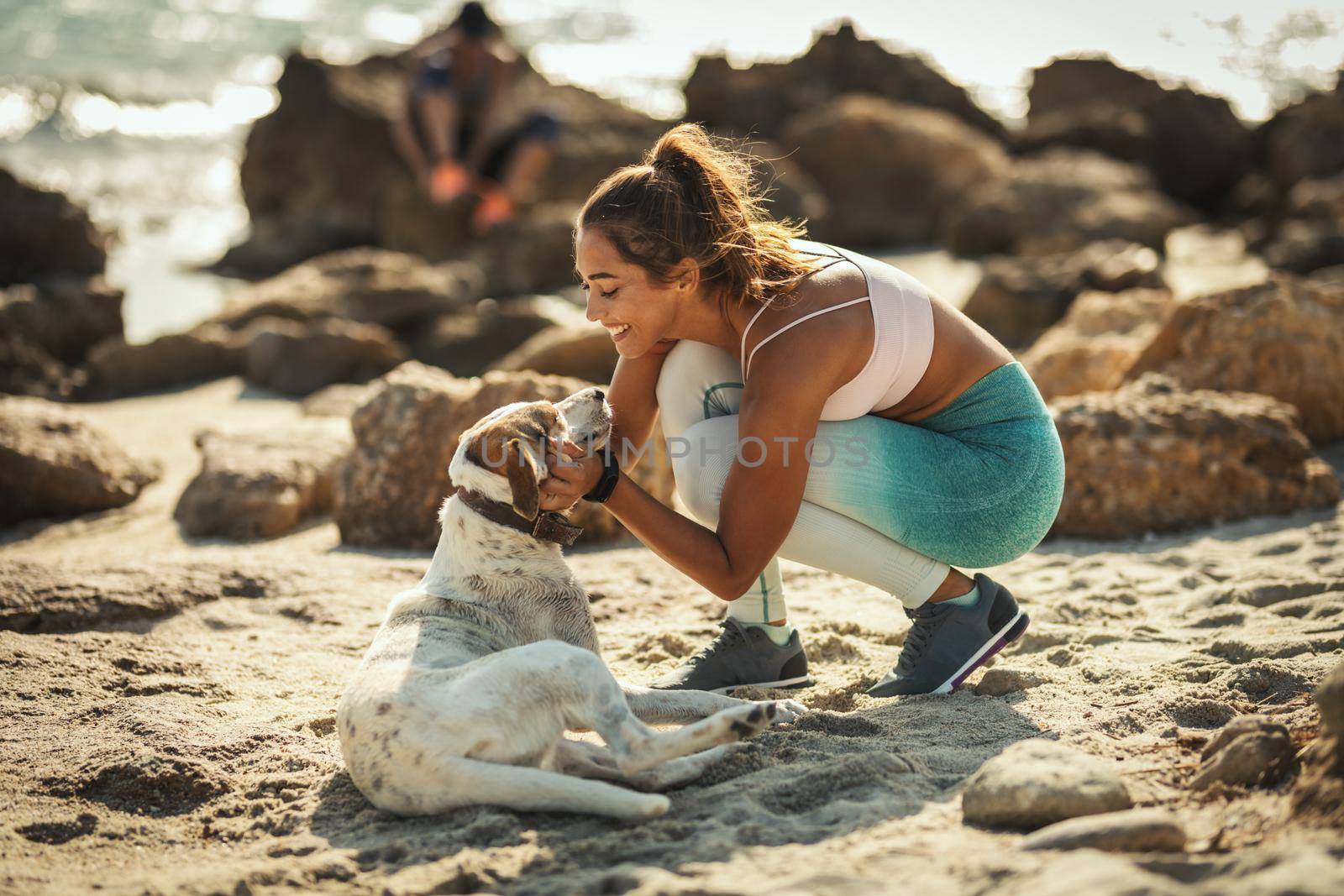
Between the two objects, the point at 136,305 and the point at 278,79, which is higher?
the point at 278,79

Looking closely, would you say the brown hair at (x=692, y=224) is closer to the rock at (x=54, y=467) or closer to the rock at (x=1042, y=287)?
the rock at (x=54, y=467)

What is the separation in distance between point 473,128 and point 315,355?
482 cm

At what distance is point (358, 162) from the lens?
16.3 meters

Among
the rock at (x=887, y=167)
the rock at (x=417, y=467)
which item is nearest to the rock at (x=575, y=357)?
the rock at (x=417, y=467)

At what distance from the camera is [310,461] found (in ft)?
22.1

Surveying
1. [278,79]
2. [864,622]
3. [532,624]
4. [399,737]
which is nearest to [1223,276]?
[864,622]

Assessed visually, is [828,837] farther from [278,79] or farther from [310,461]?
[278,79]

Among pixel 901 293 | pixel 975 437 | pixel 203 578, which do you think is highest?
pixel 901 293

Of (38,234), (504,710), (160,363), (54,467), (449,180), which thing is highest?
(449,180)

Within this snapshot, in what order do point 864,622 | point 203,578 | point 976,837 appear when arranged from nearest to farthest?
1. point 976,837
2. point 864,622
3. point 203,578

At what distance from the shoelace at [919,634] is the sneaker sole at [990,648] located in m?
0.13

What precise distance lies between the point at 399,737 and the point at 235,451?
4.14m

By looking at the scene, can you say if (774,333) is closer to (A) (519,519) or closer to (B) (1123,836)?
(A) (519,519)

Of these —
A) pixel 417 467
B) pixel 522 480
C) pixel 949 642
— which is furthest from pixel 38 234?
pixel 949 642
